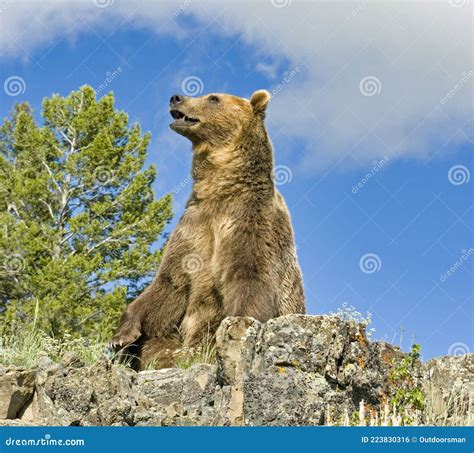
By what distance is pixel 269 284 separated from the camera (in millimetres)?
7949

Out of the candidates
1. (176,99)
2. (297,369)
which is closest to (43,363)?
(297,369)

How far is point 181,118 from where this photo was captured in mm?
9234

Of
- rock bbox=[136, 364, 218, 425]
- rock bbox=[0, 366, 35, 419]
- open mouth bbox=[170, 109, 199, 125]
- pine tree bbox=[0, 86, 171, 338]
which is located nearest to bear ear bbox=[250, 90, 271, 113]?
open mouth bbox=[170, 109, 199, 125]

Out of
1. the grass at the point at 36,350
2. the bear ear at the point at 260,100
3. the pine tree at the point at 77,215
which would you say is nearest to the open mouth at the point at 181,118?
the bear ear at the point at 260,100

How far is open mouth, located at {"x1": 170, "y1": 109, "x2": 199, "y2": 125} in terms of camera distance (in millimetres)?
9156

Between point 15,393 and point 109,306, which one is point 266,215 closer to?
point 15,393

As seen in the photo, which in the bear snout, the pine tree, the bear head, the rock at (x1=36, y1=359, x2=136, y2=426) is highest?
the pine tree

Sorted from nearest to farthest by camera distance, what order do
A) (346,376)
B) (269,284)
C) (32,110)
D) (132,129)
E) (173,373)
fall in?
(346,376) → (173,373) → (269,284) → (132,129) → (32,110)

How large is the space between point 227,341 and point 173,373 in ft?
2.83

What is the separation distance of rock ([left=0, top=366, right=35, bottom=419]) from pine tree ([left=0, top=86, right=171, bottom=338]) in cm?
1671

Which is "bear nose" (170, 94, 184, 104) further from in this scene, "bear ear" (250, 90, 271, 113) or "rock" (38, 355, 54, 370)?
"rock" (38, 355, 54, 370)

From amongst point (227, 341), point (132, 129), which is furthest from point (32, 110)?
point (227, 341)

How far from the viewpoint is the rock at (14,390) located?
634 centimetres

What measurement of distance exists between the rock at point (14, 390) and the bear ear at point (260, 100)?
158 inches
